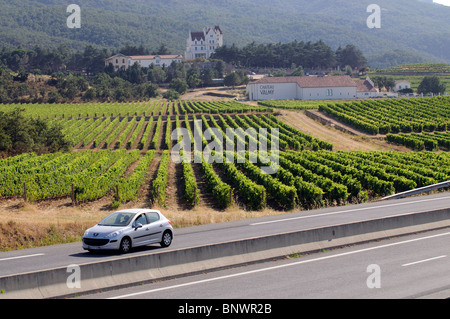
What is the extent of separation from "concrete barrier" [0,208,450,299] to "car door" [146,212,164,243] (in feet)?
6.96

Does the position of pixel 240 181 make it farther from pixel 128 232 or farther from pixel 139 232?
pixel 128 232

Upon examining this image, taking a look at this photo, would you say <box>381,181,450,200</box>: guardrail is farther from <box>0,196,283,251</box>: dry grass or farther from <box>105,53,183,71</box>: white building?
<box>105,53,183,71</box>: white building

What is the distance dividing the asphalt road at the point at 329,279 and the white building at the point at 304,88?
93.0 meters

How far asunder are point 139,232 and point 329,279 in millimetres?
5766

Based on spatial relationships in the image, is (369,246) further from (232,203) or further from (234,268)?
(232,203)

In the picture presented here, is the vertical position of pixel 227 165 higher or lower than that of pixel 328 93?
lower

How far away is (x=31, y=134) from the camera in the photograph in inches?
1975

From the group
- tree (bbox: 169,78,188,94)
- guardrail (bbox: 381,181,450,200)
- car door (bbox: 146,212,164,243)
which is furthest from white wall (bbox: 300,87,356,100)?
car door (bbox: 146,212,164,243)

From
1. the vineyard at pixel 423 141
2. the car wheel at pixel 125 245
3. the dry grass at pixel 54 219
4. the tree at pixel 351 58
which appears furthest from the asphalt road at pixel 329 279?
the tree at pixel 351 58

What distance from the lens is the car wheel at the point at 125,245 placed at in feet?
51.8

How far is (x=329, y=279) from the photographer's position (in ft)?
45.0

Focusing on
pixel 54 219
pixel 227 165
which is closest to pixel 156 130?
pixel 227 165

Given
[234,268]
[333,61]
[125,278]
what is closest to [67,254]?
[125,278]
